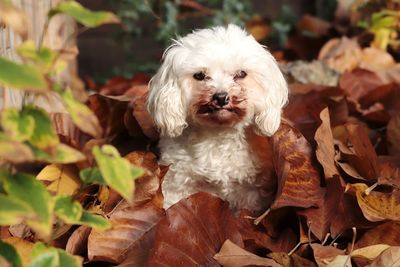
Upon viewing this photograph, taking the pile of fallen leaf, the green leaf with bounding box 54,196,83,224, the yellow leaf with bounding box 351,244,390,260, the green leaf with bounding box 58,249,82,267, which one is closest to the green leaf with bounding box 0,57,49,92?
the green leaf with bounding box 54,196,83,224

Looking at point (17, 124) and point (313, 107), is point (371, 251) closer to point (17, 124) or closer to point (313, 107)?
point (313, 107)

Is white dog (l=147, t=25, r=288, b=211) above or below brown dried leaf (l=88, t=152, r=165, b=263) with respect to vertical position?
above

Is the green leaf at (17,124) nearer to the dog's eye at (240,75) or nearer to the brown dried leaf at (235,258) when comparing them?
the brown dried leaf at (235,258)

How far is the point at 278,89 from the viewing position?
299 cm

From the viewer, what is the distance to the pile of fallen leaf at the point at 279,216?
245cm

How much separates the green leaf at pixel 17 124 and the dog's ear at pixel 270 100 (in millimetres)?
1439

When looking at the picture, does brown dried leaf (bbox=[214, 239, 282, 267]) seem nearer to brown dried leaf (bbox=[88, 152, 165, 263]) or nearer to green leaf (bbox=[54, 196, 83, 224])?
brown dried leaf (bbox=[88, 152, 165, 263])

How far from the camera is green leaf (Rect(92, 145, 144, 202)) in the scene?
5.16 ft

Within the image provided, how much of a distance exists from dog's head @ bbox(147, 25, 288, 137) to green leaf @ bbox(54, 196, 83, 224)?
1.18 metres

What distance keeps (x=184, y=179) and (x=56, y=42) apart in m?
1.25

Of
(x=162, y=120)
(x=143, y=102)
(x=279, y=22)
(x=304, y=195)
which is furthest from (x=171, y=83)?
(x=279, y=22)

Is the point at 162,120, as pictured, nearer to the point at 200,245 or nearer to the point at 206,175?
the point at 206,175

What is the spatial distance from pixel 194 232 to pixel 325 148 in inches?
28.6

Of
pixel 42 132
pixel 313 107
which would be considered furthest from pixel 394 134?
pixel 42 132
